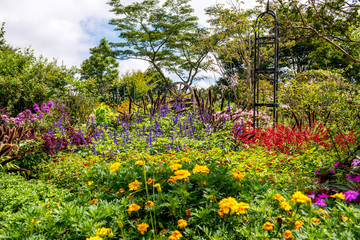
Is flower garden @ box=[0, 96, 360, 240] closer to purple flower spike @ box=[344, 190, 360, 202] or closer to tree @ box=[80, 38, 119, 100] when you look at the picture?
purple flower spike @ box=[344, 190, 360, 202]

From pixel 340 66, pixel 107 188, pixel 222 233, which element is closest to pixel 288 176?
Result: pixel 222 233

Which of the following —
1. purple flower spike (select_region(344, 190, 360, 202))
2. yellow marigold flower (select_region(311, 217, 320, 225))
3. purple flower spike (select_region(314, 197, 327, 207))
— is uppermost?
purple flower spike (select_region(344, 190, 360, 202))

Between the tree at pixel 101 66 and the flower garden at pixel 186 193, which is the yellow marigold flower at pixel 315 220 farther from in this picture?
the tree at pixel 101 66

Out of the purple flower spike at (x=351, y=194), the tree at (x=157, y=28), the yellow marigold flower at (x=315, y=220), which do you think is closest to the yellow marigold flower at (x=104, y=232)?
the yellow marigold flower at (x=315, y=220)

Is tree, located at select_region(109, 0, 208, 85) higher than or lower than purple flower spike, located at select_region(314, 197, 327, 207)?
higher

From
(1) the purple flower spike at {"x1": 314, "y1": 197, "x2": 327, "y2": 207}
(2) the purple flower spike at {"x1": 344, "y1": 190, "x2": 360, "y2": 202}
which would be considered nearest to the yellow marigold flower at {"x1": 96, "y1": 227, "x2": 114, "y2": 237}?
(1) the purple flower spike at {"x1": 314, "y1": 197, "x2": 327, "y2": 207}

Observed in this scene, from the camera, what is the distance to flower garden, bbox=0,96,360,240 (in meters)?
1.41

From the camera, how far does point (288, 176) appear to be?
2.47 m

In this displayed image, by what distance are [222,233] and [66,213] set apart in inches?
35.7

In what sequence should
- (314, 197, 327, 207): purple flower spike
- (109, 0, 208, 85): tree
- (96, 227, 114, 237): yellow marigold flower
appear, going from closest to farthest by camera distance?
1. (96, 227, 114, 237): yellow marigold flower
2. (314, 197, 327, 207): purple flower spike
3. (109, 0, 208, 85): tree

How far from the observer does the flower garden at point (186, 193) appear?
141 cm

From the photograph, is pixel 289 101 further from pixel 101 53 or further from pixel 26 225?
pixel 101 53

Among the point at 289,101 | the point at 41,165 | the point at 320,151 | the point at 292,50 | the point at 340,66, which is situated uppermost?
the point at 292,50

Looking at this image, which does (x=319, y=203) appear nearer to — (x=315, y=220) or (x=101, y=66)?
(x=315, y=220)
